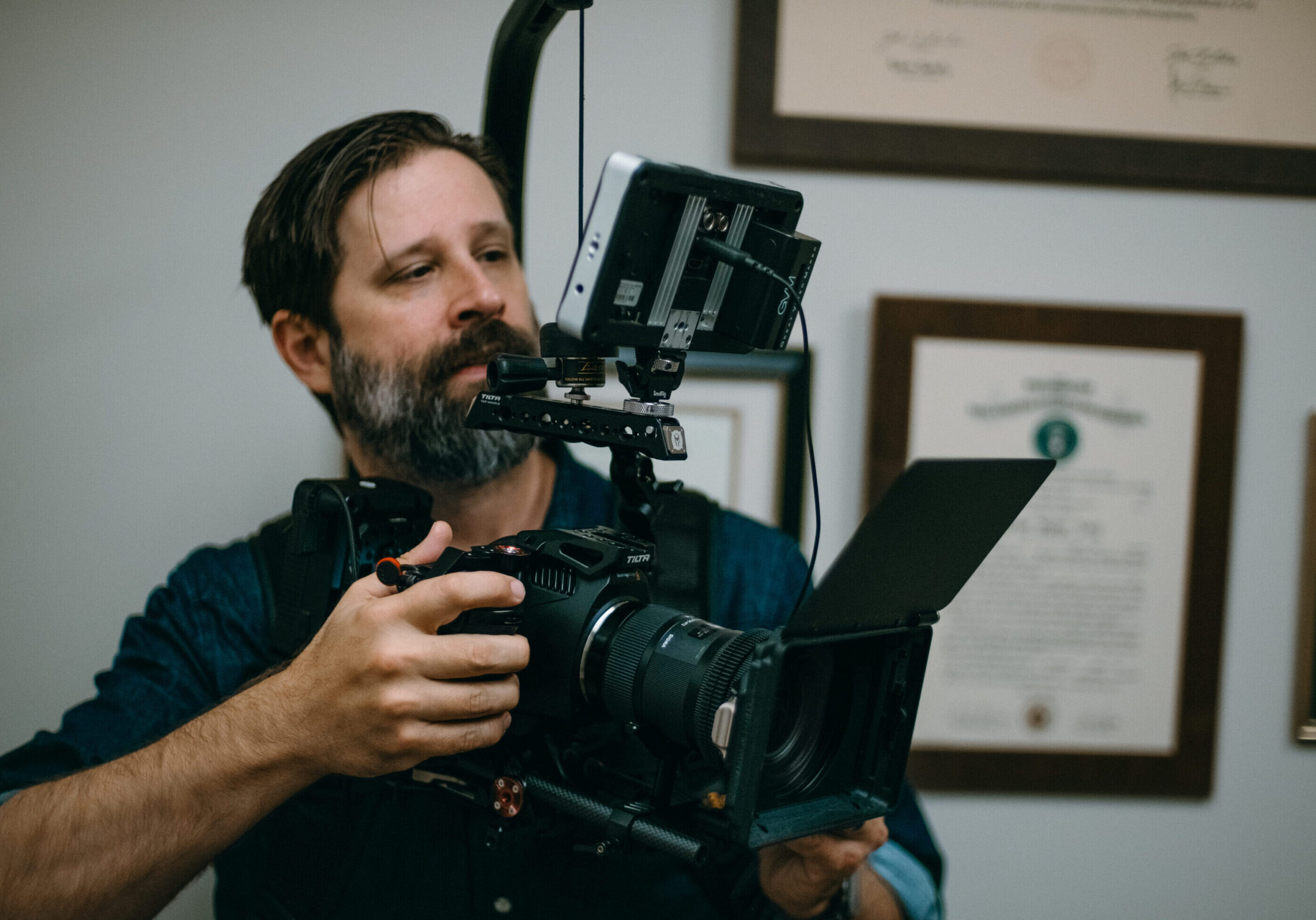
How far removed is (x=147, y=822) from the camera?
2.15 feet

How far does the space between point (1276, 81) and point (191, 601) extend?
1.38 meters

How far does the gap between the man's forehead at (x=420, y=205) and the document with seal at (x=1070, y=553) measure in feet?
1.82

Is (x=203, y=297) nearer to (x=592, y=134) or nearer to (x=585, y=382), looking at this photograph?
(x=592, y=134)

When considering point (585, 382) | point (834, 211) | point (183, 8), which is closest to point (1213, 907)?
point (834, 211)

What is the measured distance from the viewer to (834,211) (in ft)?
3.45

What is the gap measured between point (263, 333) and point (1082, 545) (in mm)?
1026

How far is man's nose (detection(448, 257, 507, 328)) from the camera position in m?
0.82

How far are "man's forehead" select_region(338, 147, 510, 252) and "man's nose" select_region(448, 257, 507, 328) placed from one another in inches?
1.6

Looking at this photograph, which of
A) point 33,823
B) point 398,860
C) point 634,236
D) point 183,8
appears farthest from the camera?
point 183,8

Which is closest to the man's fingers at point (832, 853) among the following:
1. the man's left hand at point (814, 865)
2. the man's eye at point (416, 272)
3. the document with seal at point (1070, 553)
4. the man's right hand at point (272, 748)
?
the man's left hand at point (814, 865)

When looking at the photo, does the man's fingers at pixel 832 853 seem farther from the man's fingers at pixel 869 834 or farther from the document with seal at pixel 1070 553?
the document with seal at pixel 1070 553

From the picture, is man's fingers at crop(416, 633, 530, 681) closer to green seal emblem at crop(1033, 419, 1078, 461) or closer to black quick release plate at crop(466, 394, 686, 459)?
black quick release plate at crop(466, 394, 686, 459)

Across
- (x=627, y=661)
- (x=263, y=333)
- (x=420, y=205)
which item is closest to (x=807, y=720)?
(x=627, y=661)
